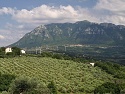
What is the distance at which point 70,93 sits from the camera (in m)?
69.6

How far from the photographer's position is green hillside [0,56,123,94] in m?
74.6

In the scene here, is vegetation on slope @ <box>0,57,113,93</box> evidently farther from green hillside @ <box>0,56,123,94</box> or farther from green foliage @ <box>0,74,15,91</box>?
green foliage @ <box>0,74,15,91</box>

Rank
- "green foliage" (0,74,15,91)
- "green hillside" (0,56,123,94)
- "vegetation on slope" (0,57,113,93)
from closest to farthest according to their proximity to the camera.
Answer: "green foliage" (0,74,15,91)
"green hillside" (0,56,123,94)
"vegetation on slope" (0,57,113,93)

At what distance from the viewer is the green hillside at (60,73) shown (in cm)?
7456

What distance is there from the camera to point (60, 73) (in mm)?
87938

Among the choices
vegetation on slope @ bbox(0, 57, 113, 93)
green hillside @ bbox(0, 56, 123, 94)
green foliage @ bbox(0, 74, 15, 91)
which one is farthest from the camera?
vegetation on slope @ bbox(0, 57, 113, 93)

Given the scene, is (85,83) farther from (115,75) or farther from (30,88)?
(30,88)

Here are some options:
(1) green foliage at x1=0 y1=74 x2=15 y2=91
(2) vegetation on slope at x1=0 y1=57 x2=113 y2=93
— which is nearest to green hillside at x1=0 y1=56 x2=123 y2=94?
(2) vegetation on slope at x1=0 y1=57 x2=113 y2=93

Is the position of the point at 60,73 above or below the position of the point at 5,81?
below

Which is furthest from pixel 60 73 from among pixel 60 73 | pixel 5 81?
pixel 5 81

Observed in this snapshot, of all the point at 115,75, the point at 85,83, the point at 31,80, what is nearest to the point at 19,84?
the point at 31,80

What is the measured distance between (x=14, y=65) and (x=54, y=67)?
498 inches

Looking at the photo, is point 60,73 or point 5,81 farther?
point 60,73

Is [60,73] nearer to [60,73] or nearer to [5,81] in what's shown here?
[60,73]
